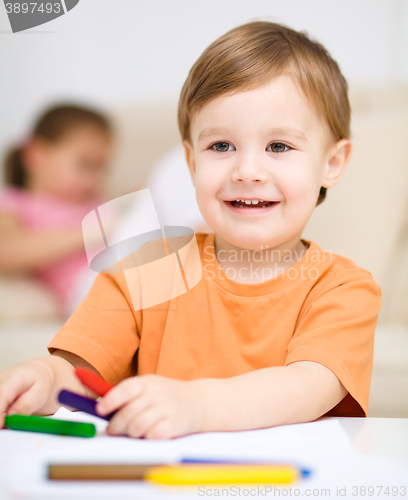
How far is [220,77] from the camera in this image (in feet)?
2.05

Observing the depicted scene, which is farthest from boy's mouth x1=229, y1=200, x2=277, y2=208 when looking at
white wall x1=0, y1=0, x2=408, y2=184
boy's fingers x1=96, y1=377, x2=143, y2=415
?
white wall x1=0, y1=0, x2=408, y2=184

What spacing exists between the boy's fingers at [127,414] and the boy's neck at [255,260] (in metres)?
0.34

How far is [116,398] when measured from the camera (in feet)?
1.19

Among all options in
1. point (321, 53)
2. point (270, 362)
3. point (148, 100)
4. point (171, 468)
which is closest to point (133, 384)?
point (171, 468)

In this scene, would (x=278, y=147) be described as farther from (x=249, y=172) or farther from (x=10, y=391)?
(x=10, y=391)

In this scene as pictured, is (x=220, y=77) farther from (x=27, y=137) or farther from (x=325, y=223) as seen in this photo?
(x=27, y=137)

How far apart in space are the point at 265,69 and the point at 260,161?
0.12 metres

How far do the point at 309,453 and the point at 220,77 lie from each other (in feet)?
1.52

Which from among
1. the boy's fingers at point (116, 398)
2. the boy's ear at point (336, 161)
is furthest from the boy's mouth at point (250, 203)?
the boy's fingers at point (116, 398)

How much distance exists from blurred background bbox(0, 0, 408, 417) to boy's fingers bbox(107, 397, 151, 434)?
27.1 inches

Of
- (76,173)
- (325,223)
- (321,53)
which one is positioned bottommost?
(325,223)

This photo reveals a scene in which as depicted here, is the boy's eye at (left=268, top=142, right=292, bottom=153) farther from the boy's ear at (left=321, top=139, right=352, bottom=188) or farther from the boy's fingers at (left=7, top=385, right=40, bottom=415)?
the boy's fingers at (left=7, top=385, right=40, bottom=415)

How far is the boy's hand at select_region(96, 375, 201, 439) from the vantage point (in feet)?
1.19

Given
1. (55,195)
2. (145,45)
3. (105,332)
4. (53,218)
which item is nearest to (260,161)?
(105,332)
